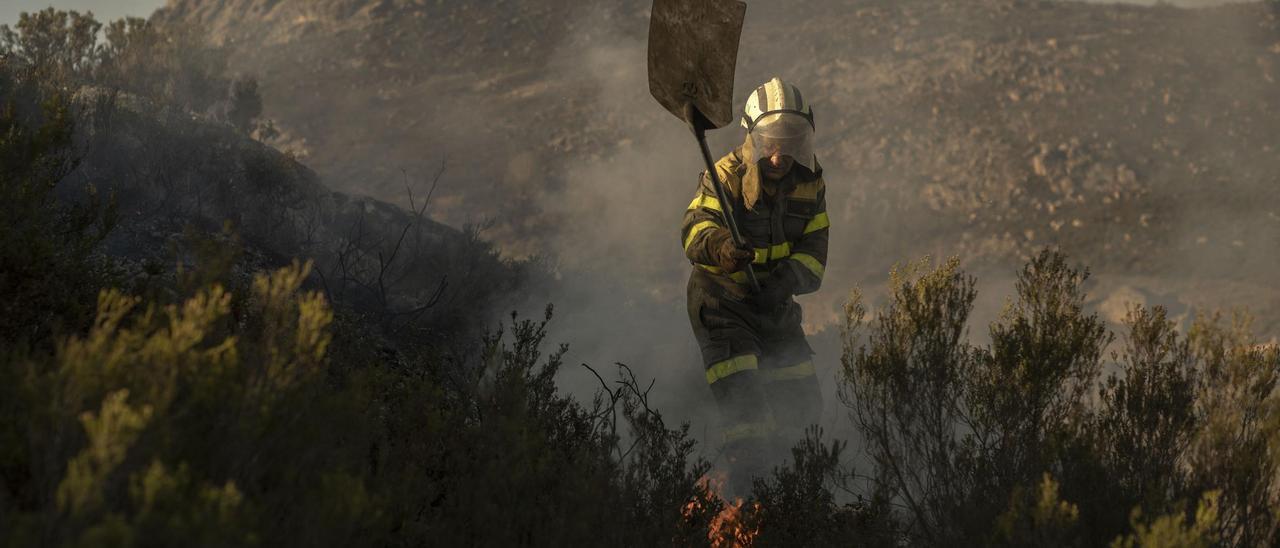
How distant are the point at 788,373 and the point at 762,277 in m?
0.58

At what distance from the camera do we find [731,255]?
186 inches

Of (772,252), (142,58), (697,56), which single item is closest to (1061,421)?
(772,252)

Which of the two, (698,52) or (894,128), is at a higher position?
(894,128)

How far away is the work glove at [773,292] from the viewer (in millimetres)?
5207

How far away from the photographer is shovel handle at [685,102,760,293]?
4031 millimetres

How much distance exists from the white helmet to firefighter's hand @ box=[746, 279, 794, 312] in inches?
27.0

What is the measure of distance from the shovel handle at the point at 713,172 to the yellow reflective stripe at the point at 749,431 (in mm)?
738

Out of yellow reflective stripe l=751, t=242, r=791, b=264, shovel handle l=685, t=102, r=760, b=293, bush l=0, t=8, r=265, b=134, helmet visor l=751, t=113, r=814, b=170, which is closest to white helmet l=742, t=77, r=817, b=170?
helmet visor l=751, t=113, r=814, b=170

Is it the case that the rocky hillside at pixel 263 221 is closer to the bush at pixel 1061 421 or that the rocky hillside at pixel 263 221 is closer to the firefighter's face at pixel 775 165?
the firefighter's face at pixel 775 165

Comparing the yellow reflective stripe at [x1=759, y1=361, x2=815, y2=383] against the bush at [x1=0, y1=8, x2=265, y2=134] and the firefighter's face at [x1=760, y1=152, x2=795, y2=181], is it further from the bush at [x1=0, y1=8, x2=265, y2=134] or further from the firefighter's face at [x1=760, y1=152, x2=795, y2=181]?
the bush at [x1=0, y1=8, x2=265, y2=134]

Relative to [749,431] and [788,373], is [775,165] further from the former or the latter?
[749,431]

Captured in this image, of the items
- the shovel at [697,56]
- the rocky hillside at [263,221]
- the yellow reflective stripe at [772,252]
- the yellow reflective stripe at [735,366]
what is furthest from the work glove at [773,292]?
the rocky hillside at [263,221]

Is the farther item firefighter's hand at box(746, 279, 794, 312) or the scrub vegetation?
firefighter's hand at box(746, 279, 794, 312)

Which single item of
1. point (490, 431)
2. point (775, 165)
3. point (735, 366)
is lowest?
point (490, 431)
